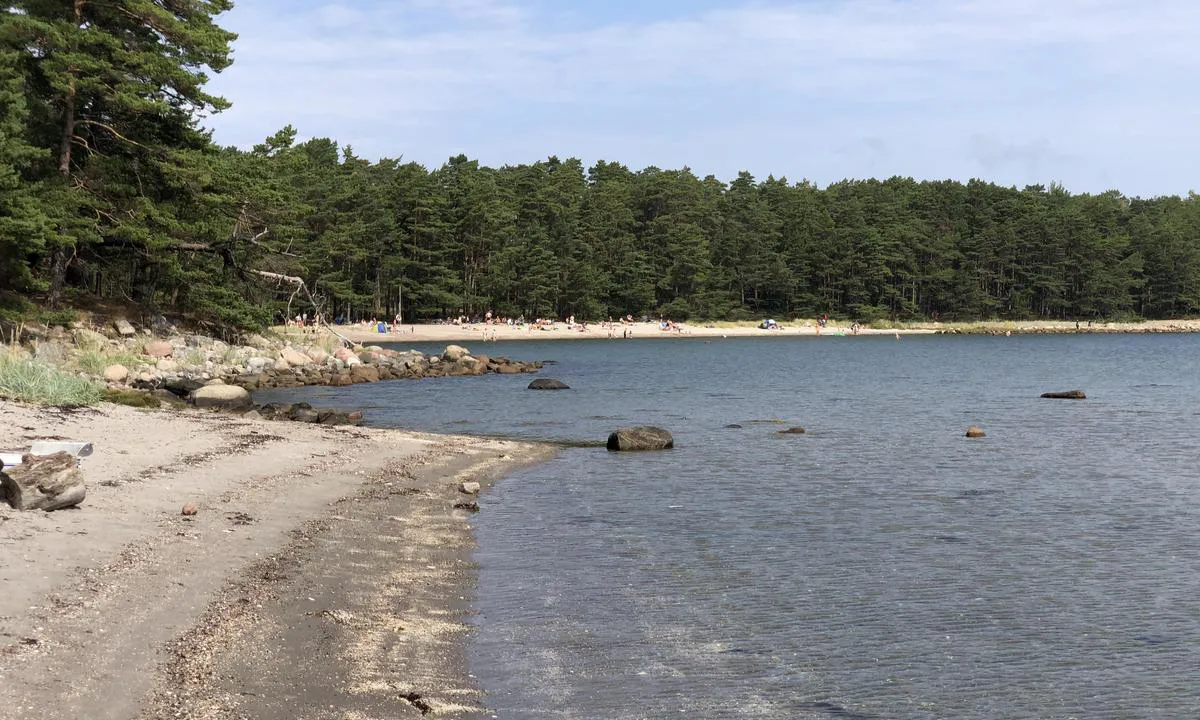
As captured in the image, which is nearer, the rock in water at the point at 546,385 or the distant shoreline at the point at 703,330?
the rock in water at the point at 546,385

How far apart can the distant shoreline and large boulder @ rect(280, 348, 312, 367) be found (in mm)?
6617

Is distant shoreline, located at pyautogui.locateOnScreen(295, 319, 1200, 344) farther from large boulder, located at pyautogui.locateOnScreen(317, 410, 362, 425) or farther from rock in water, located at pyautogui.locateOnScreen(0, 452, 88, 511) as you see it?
rock in water, located at pyautogui.locateOnScreen(0, 452, 88, 511)

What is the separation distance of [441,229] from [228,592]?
9880 centimetres

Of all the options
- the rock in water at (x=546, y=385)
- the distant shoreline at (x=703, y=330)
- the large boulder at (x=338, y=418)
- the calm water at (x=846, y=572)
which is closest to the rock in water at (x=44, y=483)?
the calm water at (x=846, y=572)

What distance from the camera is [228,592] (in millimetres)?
11453

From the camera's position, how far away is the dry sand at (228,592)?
28.2ft

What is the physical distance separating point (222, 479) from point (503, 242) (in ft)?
324

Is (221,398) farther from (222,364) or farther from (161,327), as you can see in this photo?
(161,327)

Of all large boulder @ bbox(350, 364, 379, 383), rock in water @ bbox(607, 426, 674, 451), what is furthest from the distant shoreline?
rock in water @ bbox(607, 426, 674, 451)

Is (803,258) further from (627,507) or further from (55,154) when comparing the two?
(627,507)

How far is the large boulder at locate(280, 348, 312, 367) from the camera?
52.8 metres

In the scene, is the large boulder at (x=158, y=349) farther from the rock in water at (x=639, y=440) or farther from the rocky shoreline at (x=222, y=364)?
the rock in water at (x=639, y=440)

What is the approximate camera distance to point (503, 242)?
115438mm

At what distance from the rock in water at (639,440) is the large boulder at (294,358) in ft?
94.0
